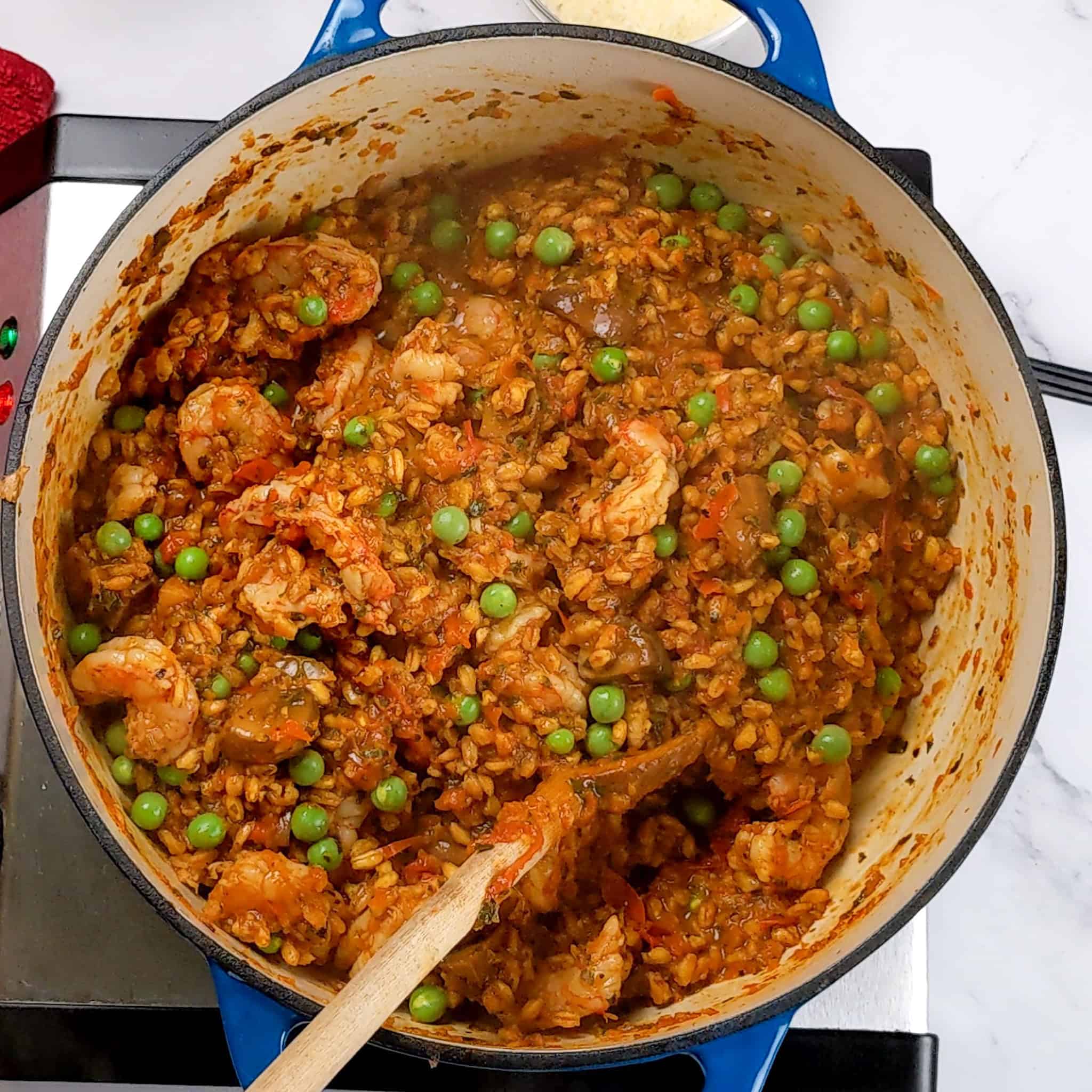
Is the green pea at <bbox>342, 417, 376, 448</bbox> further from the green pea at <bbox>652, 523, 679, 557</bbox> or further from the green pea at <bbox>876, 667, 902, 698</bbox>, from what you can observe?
the green pea at <bbox>876, 667, 902, 698</bbox>

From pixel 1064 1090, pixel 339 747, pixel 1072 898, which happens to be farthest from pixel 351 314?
pixel 1064 1090

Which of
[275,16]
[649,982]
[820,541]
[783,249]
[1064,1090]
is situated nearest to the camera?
[649,982]

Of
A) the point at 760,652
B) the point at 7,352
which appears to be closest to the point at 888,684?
the point at 760,652

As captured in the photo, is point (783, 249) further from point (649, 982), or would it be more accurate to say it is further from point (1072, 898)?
point (1072, 898)

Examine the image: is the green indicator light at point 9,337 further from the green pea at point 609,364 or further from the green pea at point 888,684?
the green pea at point 888,684

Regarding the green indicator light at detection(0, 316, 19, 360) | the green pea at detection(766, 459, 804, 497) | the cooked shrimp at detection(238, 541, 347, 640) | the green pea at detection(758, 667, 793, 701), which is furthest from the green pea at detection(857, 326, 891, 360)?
the green indicator light at detection(0, 316, 19, 360)

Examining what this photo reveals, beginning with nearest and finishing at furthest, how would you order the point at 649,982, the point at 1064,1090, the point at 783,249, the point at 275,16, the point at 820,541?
the point at 649,982, the point at 820,541, the point at 783,249, the point at 1064,1090, the point at 275,16
